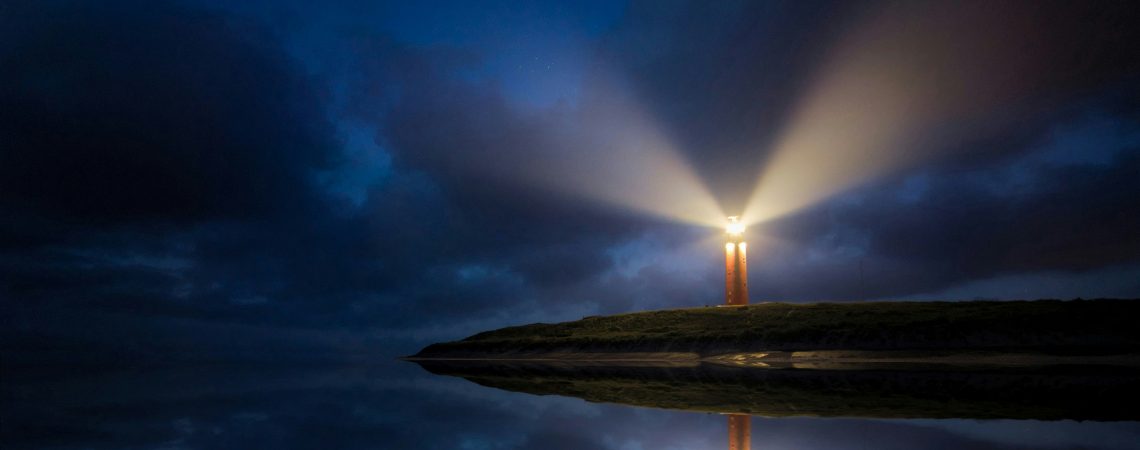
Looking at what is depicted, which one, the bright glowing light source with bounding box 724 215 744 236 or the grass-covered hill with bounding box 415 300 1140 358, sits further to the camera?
the bright glowing light source with bounding box 724 215 744 236

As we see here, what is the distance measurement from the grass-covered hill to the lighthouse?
9.41ft

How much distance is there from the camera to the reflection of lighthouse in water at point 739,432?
11250mm

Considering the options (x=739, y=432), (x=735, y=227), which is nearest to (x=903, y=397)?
(x=739, y=432)

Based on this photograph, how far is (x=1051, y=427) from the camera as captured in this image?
12.6 meters

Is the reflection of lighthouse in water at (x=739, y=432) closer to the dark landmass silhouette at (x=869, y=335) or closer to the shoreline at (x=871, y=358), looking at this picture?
the shoreline at (x=871, y=358)

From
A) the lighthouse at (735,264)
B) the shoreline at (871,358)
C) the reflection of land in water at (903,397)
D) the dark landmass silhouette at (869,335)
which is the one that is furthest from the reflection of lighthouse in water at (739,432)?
the lighthouse at (735,264)

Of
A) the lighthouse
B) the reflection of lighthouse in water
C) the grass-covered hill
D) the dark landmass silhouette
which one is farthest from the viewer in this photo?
the lighthouse

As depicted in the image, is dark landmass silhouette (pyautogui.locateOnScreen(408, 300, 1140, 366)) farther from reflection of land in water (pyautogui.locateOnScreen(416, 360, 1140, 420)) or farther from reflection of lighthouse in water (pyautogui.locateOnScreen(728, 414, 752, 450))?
reflection of lighthouse in water (pyautogui.locateOnScreen(728, 414, 752, 450))

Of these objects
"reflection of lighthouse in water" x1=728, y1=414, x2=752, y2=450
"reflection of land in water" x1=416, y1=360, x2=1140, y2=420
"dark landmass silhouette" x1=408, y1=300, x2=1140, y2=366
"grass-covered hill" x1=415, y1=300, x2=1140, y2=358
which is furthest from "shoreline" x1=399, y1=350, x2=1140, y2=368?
"reflection of lighthouse in water" x1=728, y1=414, x2=752, y2=450

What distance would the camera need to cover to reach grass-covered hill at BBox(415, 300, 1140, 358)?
43250 mm

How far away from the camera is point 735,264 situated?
72750mm

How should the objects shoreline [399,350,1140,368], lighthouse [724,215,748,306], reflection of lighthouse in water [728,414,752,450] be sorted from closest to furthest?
reflection of lighthouse in water [728,414,752,450], shoreline [399,350,1140,368], lighthouse [724,215,748,306]

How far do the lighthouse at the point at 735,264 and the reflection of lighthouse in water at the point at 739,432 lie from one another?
59791 millimetres

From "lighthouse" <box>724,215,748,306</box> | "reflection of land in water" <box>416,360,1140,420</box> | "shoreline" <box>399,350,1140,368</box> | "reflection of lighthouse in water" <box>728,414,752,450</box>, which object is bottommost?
"shoreline" <box>399,350,1140,368</box>
